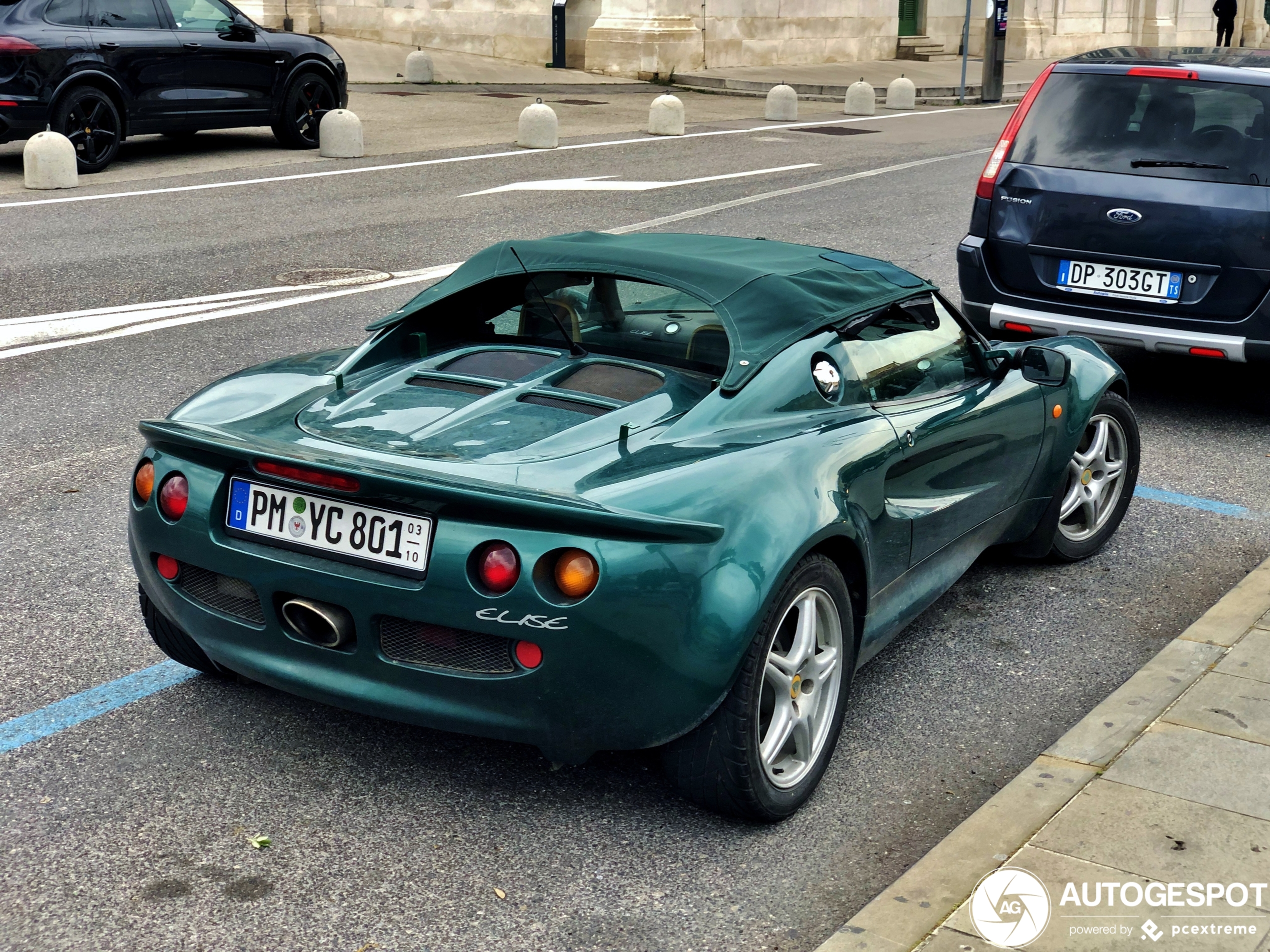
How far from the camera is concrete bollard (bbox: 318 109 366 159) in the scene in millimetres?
16641

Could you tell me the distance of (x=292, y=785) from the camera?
149 inches

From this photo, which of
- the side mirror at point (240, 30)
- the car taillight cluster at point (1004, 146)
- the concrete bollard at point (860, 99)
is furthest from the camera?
the concrete bollard at point (860, 99)

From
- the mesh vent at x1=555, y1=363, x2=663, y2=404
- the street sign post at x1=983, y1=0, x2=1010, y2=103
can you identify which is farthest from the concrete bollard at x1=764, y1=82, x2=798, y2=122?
the mesh vent at x1=555, y1=363, x2=663, y2=404

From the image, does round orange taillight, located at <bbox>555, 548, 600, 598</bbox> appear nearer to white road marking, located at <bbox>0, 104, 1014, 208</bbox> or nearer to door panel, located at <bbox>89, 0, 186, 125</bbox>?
white road marking, located at <bbox>0, 104, 1014, 208</bbox>

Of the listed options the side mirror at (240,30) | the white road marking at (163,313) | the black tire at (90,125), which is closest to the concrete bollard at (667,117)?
the side mirror at (240,30)

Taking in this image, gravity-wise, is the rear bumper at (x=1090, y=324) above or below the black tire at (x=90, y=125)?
below

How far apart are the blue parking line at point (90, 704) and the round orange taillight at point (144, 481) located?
709 mm

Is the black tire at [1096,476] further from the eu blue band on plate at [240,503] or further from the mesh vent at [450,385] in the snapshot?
the eu blue band on plate at [240,503]

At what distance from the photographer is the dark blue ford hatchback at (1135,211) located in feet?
23.0

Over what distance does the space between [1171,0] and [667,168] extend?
1393 inches

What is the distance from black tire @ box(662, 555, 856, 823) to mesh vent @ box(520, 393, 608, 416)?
65cm

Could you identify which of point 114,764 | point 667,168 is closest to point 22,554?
point 114,764

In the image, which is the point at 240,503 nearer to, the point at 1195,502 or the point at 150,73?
the point at 1195,502

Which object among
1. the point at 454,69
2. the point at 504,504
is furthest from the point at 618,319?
the point at 454,69
